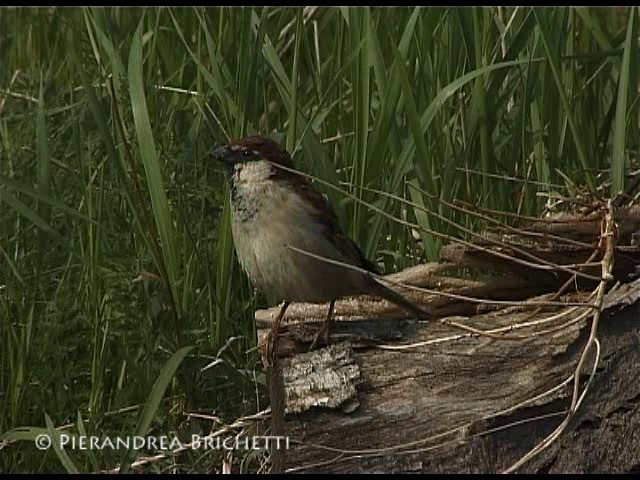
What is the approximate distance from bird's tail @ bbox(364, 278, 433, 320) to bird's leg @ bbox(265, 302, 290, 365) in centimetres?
25

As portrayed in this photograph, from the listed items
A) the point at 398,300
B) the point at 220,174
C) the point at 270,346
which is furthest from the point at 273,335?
the point at 220,174

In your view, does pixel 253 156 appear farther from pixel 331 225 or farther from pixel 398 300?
pixel 398 300

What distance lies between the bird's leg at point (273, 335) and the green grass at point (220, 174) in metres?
0.23

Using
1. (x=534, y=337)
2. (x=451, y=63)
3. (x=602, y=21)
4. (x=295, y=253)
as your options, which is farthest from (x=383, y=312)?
(x=602, y=21)

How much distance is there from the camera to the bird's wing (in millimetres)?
3744

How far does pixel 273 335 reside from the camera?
3.53 meters

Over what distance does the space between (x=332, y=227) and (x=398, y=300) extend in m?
0.28

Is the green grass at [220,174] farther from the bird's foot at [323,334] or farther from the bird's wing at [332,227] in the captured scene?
the bird's foot at [323,334]

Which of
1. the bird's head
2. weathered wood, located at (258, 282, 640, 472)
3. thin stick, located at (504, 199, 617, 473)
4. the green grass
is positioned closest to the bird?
the bird's head

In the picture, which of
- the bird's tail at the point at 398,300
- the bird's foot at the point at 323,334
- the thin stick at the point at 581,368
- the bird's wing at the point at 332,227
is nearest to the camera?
the thin stick at the point at 581,368

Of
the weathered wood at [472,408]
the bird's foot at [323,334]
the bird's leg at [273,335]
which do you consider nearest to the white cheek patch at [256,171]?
the bird's leg at [273,335]

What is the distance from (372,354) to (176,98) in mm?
1603

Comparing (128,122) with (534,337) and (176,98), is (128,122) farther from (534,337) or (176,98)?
(534,337)

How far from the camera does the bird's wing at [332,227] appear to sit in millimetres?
3744
